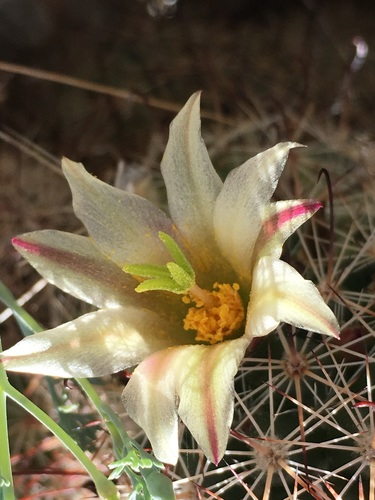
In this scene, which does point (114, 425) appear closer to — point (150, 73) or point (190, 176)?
point (190, 176)

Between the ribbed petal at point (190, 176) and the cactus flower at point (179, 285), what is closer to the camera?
the cactus flower at point (179, 285)

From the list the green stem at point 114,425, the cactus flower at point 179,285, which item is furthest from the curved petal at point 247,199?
the green stem at point 114,425

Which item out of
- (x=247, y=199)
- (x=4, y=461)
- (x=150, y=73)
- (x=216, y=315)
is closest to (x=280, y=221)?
(x=247, y=199)

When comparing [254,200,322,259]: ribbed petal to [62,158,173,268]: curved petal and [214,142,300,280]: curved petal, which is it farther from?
[62,158,173,268]: curved petal

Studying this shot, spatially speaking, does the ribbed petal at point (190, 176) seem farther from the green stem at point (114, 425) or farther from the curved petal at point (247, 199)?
the green stem at point (114, 425)

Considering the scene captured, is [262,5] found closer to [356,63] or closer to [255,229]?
[356,63]

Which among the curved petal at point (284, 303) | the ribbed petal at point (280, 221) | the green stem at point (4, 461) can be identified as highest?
the ribbed petal at point (280, 221)
